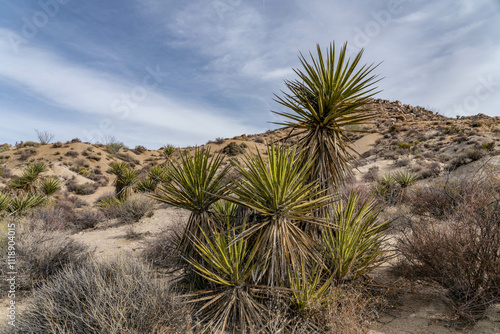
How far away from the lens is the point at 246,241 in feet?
12.1

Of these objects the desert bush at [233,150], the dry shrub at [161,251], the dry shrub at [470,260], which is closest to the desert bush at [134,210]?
the dry shrub at [161,251]

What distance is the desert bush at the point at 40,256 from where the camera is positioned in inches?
213

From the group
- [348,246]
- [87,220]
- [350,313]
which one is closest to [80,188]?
[87,220]

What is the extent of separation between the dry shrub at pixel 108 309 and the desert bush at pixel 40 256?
2.04 meters

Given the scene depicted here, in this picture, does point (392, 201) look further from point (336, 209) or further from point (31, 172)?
point (31, 172)

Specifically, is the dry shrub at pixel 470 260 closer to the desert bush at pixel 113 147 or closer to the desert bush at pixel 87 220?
the desert bush at pixel 87 220

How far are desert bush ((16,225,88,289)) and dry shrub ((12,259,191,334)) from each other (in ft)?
6.69

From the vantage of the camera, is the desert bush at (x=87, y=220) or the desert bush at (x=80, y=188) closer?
the desert bush at (x=87, y=220)

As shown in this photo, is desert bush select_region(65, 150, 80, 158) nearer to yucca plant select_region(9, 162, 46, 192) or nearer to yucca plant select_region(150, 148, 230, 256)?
yucca plant select_region(9, 162, 46, 192)

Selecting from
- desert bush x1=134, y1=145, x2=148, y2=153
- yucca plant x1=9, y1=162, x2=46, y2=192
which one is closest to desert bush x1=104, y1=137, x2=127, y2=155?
desert bush x1=134, y1=145, x2=148, y2=153

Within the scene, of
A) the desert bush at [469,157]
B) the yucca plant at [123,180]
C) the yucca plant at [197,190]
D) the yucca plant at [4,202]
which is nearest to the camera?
the yucca plant at [197,190]

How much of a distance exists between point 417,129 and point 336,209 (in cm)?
2869

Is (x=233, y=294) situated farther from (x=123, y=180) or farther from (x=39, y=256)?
(x=123, y=180)

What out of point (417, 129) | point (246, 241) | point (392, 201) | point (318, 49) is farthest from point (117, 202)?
point (417, 129)
